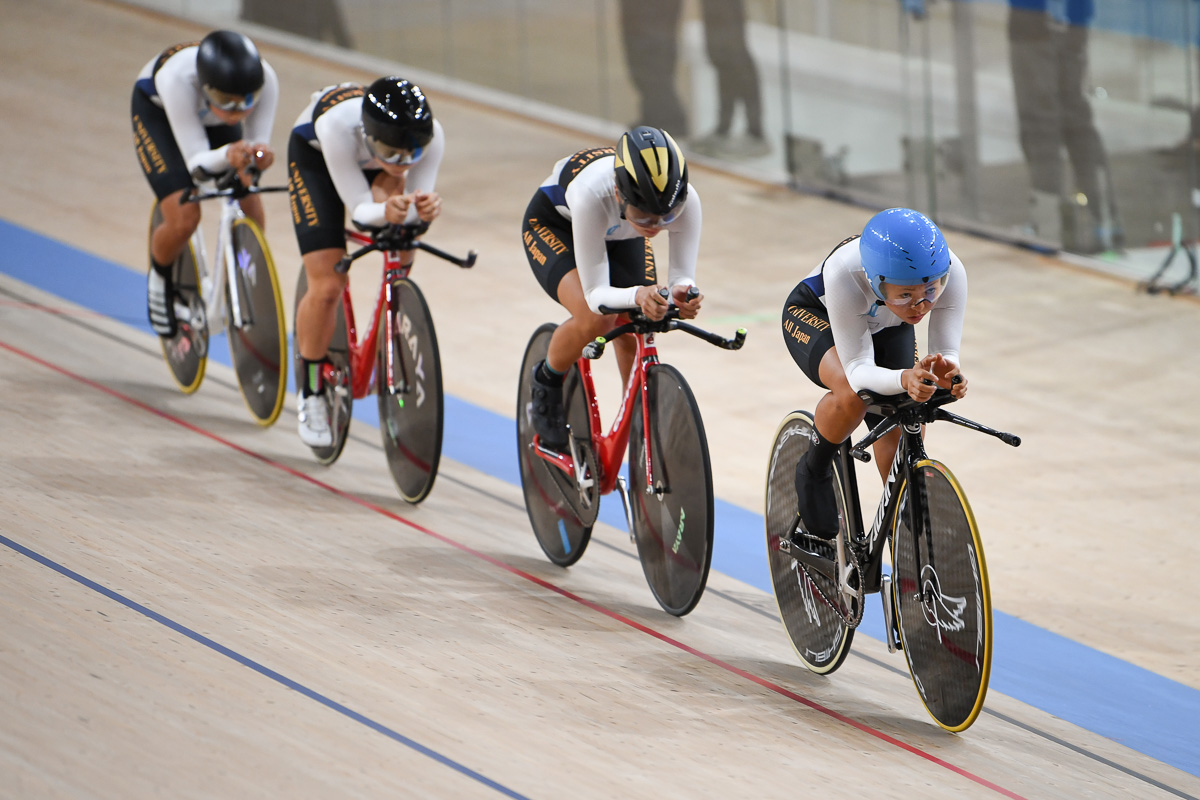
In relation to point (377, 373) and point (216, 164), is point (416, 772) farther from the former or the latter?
point (216, 164)

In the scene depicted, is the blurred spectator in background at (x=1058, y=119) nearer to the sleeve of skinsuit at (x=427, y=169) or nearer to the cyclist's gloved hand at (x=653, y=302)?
the sleeve of skinsuit at (x=427, y=169)

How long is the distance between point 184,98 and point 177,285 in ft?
2.60

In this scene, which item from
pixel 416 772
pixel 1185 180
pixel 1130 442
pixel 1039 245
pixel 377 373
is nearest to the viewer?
pixel 416 772

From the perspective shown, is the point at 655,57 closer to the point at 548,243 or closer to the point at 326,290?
the point at 326,290

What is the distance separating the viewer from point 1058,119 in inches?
322

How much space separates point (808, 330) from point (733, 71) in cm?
665

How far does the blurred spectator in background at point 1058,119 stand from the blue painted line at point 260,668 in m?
6.23

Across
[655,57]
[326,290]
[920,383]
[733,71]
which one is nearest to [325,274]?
[326,290]

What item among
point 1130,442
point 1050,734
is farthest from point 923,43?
point 1050,734

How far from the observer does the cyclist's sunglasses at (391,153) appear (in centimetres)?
419

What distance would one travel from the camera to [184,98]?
5020 millimetres

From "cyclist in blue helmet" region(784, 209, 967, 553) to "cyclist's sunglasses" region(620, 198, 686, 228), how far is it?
0.36 meters

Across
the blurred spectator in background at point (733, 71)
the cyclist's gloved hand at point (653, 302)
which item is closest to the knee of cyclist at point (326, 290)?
the cyclist's gloved hand at point (653, 302)

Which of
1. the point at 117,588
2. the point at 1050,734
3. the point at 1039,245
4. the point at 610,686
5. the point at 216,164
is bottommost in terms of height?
the point at 1039,245
